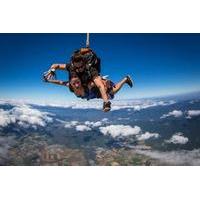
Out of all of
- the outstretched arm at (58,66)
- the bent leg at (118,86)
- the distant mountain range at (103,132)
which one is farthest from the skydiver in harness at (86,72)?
the distant mountain range at (103,132)

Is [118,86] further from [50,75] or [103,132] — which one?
[50,75]

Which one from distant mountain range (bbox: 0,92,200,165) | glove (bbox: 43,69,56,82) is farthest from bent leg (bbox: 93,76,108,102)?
glove (bbox: 43,69,56,82)

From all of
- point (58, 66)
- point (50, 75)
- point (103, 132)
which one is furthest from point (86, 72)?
point (103, 132)

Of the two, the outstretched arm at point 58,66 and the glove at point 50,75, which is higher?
the outstretched arm at point 58,66

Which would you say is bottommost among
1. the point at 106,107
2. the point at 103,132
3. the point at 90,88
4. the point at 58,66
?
the point at 103,132

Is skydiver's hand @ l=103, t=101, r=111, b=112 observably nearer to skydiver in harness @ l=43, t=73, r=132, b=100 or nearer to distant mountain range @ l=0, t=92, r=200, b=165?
skydiver in harness @ l=43, t=73, r=132, b=100

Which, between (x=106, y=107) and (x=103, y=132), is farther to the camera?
(x=103, y=132)

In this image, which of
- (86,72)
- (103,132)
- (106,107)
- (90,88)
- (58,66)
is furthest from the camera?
(103,132)

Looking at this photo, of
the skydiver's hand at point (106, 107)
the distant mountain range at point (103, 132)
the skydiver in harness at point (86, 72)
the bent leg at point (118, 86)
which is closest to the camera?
the skydiver's hand at point (106, 107)

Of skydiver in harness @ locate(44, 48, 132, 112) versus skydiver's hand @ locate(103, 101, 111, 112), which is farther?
skydiver in harness @ locate(44, 48, 132, 112)

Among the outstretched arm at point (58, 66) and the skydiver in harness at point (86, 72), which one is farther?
the outstretched arm at point (58, 66)

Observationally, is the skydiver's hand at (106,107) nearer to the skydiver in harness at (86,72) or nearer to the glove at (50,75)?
the skydiver in harness at (86,72)
